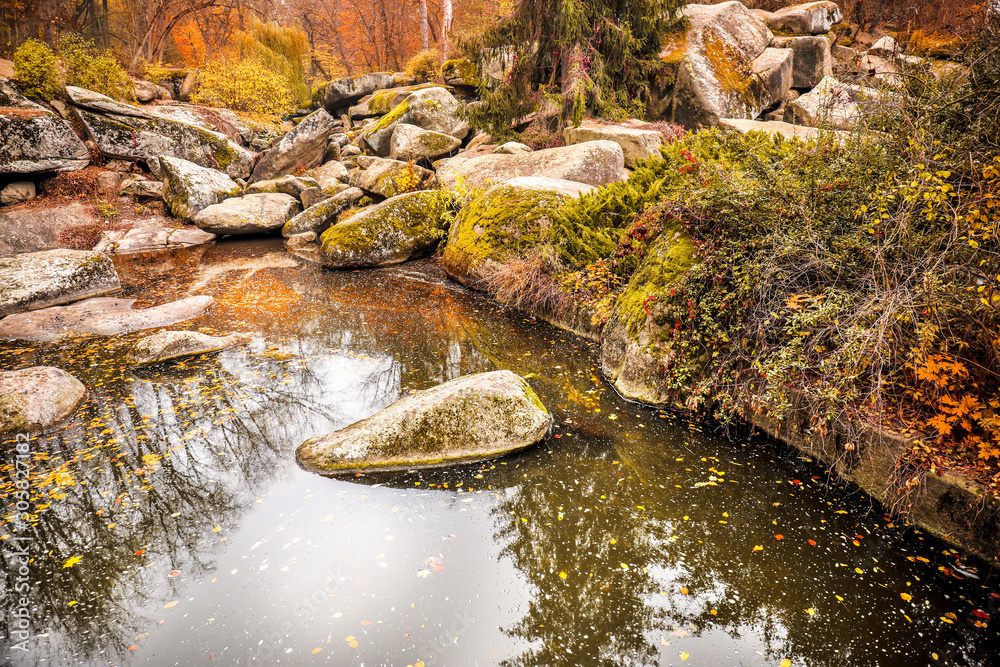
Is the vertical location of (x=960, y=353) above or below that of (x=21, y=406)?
above

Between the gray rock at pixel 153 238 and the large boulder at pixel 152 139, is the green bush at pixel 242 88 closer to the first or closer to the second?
the large boulder at pixel 152 139

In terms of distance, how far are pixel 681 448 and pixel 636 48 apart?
38.2ft

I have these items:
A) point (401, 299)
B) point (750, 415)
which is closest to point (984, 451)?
point (750, 415)

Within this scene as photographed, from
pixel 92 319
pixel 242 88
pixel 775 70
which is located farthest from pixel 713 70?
pixel 242 88

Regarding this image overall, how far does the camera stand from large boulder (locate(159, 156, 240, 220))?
13406 millimetres

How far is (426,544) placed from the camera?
358 centimetres

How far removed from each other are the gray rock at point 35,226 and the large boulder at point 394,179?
23.7 ft

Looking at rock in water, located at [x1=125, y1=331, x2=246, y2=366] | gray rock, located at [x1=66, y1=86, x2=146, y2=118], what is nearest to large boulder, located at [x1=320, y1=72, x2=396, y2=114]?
gray rock, located at [x1=66, y1=86, x2=146, y2=118]

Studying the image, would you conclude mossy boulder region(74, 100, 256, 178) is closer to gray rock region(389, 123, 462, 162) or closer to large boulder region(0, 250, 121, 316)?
gray rock region(389, 123, 462, 162)

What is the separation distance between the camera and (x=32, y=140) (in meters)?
12.4

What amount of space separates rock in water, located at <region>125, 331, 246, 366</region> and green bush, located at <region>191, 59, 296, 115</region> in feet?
56.8

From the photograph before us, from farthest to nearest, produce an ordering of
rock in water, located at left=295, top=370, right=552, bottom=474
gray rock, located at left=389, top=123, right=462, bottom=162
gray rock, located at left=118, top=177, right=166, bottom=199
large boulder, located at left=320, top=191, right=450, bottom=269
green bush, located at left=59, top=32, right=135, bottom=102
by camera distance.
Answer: green bush, located at left=59, top=32, right=135, bottom=102, gray rock, located at left=389, top=123, right=462, bottom=162, gray rock, located at left=118, top=177, right=166, bottom=199, large boulder, located at left=320, top=191, right=450, bottom=269, rock in water, located at left=295, top=370, right=552, bottom=474

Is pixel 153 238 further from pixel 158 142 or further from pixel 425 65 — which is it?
pixel 425 65

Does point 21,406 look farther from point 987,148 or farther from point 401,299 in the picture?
point 987,148
